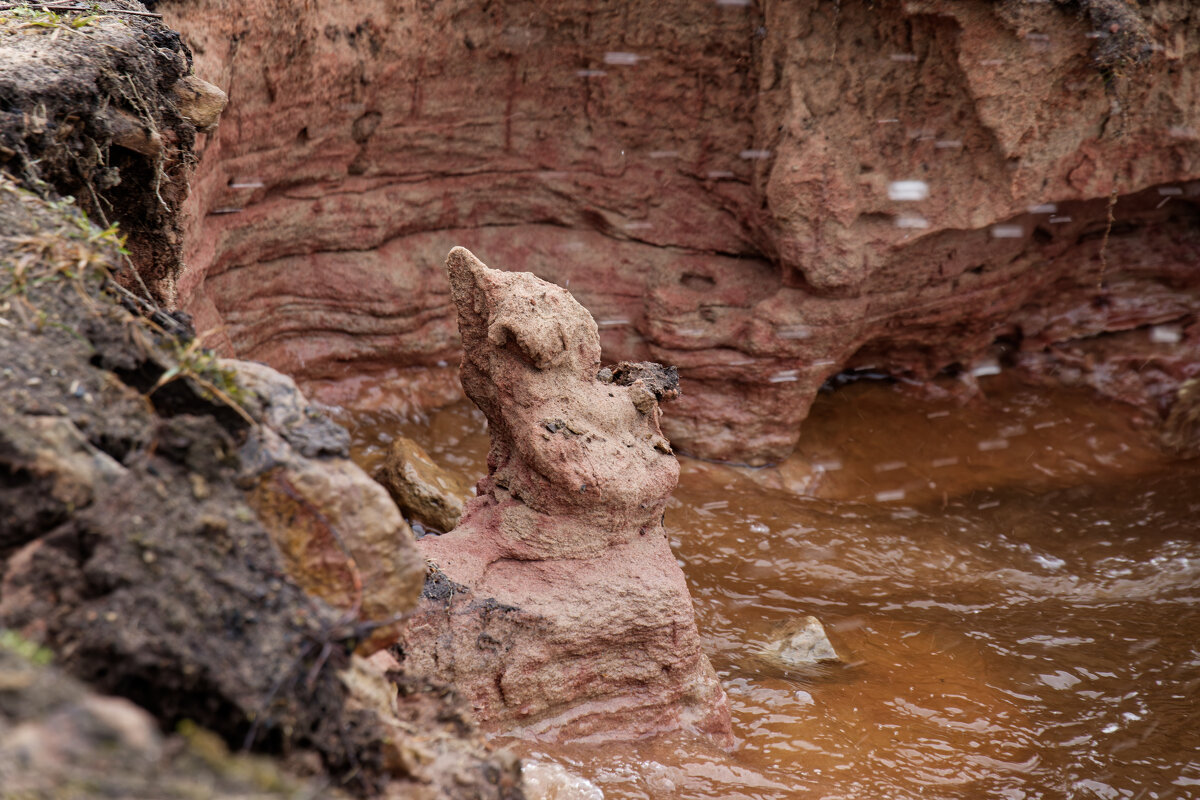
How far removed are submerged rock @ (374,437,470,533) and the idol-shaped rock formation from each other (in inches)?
58.8

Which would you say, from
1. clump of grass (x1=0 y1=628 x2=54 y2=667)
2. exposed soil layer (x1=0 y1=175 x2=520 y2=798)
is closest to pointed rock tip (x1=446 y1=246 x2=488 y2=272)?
exposed soil layer (x1=0 y1=175 x2=520 y2=798)

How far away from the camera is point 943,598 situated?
502cm

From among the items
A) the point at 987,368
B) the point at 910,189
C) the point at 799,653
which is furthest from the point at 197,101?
the point at 987,368

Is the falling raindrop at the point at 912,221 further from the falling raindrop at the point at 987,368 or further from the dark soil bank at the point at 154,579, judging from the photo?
the dark soil bank at the point at 154,579

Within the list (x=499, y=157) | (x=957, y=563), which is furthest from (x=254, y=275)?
(x=957, y=563)

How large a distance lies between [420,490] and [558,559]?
6.15ft

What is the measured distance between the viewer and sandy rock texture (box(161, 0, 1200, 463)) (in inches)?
209

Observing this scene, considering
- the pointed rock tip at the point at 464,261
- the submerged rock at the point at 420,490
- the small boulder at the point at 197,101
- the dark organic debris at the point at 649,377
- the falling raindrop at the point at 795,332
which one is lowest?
the submerged rock at the point at 420,490

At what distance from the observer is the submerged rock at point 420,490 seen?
4.84m

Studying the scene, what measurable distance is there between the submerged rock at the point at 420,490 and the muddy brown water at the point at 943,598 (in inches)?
27.0

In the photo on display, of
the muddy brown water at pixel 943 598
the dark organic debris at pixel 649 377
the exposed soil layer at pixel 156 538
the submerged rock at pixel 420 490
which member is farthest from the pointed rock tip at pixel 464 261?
the submerged rock at pixel 420 490

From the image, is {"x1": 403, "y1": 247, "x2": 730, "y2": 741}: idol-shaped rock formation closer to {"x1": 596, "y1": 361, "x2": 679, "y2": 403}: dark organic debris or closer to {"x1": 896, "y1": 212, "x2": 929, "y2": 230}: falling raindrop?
{"x1": 596, "y1": 361, "x2": 679, "y2": 403}: dark organic debris

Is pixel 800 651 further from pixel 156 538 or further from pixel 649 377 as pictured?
pixel 156 538

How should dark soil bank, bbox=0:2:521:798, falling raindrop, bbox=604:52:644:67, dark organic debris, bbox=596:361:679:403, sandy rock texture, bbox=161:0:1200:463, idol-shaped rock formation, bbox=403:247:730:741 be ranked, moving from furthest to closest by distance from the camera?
falling raindrop, bbox=604:52:644:67, sandy rock texture, bbox=161:0:1200:463, dark organic debris, bbox=596:361:679:403, idol-shaped rock formation, bbox=403:247:730:741, dark soil bank, bbox=0:2:521:798
